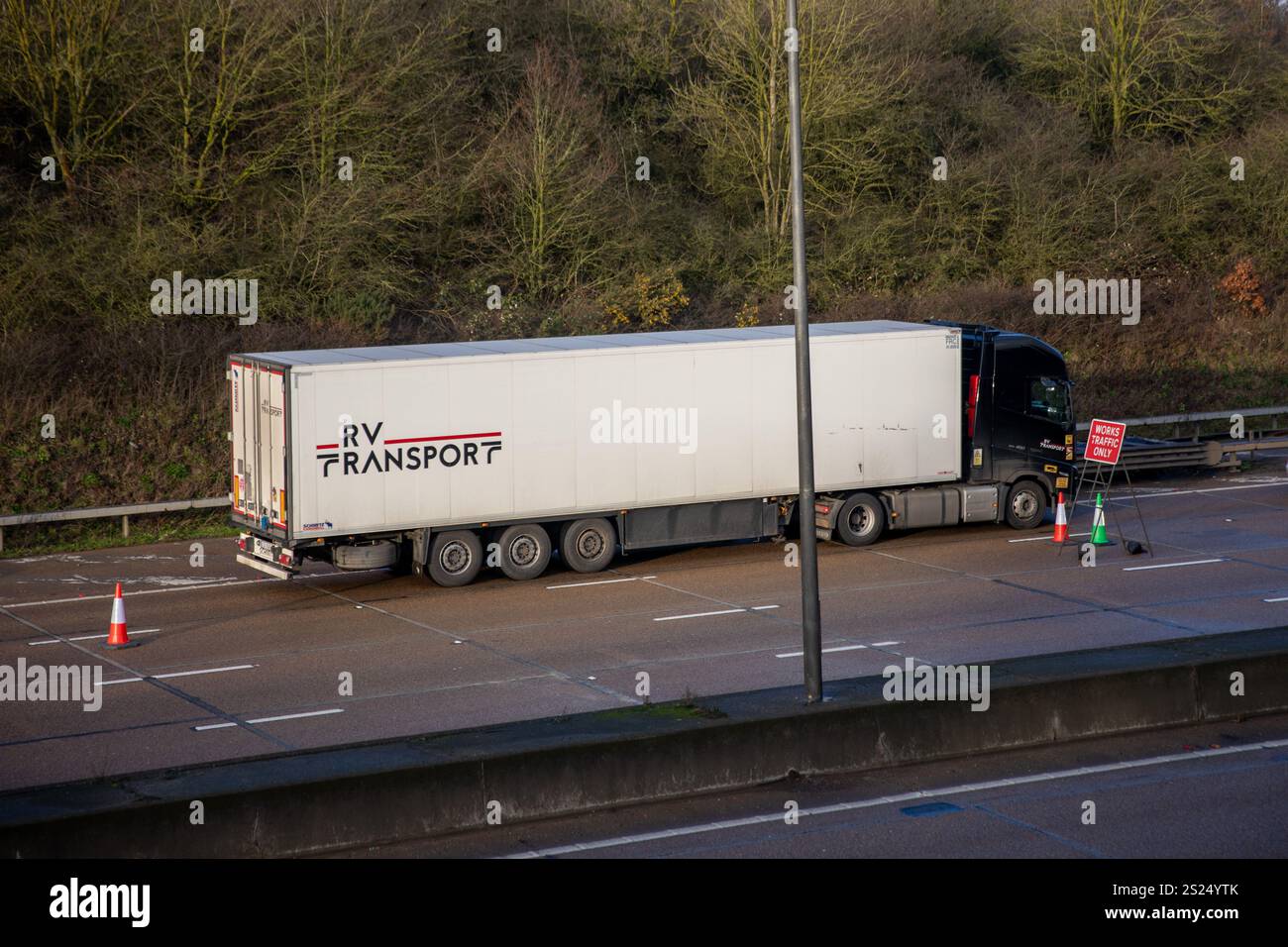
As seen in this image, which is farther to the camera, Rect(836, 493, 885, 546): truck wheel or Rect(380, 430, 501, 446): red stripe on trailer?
Rect(836, 493, 885, 546): truck wheel

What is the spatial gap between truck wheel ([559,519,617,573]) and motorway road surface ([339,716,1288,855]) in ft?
31.6

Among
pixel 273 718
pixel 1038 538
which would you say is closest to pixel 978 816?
pixel 273 718

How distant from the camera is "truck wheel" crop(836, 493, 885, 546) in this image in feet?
76.8

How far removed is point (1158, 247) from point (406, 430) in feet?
106

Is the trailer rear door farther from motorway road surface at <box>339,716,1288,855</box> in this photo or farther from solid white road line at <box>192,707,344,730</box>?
motorway road surface at <box>339,716,1288,855</box>

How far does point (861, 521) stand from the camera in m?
23.7

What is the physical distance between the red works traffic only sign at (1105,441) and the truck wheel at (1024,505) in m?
1.80

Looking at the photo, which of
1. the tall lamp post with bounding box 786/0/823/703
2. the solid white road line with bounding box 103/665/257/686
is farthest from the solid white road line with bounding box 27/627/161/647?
the tall lamp post with bounding box 786/0/823/703

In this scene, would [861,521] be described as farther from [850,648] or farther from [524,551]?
[850,648]

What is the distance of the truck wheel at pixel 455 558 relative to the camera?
20.5 m

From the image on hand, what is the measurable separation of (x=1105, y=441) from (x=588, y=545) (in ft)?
27.0

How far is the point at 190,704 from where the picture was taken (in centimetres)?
1493
